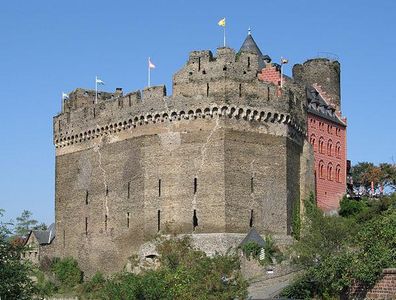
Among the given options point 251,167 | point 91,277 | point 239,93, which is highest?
point 239,93

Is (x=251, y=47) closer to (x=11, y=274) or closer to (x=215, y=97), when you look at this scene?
(x=215, y=97)

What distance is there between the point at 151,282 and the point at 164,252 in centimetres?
1231

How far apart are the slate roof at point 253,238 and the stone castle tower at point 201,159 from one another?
0.52m

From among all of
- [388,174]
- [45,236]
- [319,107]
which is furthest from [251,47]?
[388,174]

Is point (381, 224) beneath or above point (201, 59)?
beneath

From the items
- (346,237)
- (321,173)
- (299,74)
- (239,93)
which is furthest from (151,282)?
(299,74)

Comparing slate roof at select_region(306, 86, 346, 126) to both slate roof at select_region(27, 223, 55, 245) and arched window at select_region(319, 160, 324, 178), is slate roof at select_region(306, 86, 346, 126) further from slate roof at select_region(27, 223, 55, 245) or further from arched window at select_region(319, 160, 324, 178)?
slate roof at select_region(27, 223, 55, 245)

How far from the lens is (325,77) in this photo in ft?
229

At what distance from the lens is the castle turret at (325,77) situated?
229ft

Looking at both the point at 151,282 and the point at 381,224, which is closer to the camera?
the point at 381,224

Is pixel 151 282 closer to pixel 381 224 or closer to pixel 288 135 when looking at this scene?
pixel 381 224

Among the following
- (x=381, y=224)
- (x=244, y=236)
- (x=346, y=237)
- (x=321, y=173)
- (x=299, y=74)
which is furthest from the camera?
(x=299, y=74)

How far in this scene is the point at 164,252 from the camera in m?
52.0

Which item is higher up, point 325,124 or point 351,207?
point 325,124
